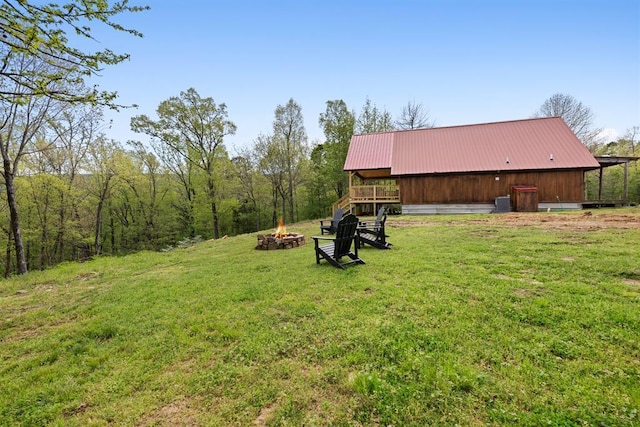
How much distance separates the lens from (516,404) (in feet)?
6.06

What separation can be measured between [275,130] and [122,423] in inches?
972

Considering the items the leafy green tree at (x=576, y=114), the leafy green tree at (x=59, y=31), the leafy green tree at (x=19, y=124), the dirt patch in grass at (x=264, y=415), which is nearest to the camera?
the dirt patch in grass at (x=264, y=415)

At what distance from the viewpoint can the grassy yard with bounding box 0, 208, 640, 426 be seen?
1.94 meters

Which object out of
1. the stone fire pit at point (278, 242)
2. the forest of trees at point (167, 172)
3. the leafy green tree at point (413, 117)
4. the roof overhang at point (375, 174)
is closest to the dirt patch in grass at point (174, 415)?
the stone fire pit at point (278, 242)

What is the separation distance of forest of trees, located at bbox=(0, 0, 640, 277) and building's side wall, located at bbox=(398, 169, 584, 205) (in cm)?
1015

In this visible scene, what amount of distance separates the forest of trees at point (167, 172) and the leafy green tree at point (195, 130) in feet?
0.25

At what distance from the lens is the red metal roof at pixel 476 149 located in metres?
15.5

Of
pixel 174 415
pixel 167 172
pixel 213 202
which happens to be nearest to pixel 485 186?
pixel 174 415

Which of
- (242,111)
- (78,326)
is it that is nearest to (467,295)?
→ (78,326)

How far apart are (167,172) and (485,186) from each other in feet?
81.5

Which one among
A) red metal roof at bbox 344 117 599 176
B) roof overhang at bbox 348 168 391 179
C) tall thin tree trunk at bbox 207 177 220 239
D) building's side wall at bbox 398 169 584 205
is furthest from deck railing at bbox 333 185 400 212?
tall thin tree trunk at bbox 207 177 220 239

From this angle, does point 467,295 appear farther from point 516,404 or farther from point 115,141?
point 115,141

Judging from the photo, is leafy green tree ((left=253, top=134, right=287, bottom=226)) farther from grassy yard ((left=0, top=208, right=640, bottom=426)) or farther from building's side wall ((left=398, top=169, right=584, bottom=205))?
grassy yard ((left=0, top=208, right=640, bottom=426))

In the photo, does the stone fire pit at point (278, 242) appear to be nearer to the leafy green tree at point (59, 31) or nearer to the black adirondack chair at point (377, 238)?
the black adirondack chair at point (377, 238)
